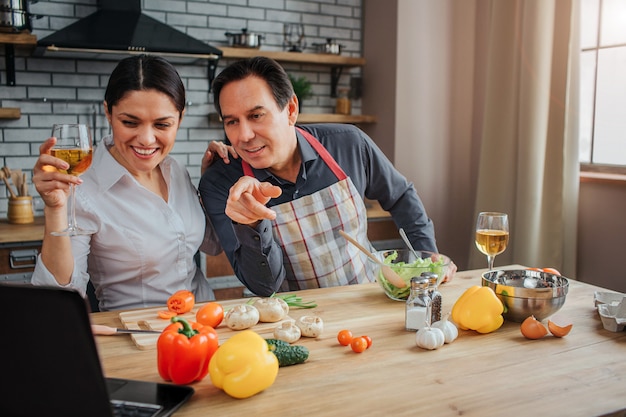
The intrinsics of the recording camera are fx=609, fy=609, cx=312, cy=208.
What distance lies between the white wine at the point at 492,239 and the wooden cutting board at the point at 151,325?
62 centimetres

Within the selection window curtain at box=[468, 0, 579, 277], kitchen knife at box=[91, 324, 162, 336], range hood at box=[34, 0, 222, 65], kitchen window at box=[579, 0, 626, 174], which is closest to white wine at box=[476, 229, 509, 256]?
kitchen knife at box=[91, 324, 162, 336]

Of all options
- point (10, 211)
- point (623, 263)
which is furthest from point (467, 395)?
point (10, 211)

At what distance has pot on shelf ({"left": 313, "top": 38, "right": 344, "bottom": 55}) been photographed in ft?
13.8

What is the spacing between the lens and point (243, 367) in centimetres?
114

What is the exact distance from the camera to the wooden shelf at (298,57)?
384 cm

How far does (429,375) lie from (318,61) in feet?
10.4

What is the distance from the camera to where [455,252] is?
4.39 metres

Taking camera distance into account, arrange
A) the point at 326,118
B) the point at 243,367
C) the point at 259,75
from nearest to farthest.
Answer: the point at 243,367
the point at 259,75
the point at 326,118

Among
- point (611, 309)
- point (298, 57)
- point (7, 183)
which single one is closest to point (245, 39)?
point (298, 57)

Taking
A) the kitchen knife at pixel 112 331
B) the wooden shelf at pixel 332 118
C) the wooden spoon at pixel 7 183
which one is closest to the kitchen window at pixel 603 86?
the wooden shelf at pixel 332 118

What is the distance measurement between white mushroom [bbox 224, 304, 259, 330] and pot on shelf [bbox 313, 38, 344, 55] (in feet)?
9.73

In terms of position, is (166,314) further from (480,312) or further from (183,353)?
(480,312)

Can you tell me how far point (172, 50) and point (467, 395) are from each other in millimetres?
2757

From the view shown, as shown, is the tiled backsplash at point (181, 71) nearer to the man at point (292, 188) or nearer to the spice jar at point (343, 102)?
the spice jar at point (343, 102)
